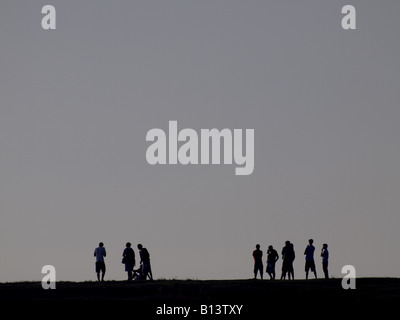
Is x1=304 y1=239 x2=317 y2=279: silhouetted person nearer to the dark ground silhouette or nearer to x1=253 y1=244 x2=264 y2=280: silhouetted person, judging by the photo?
the dark ground silhouette

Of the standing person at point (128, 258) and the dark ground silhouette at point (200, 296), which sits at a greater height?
the standing person at point (128, 258)

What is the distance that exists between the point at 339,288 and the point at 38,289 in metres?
14.2

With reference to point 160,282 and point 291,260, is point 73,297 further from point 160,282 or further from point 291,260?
point 291,260

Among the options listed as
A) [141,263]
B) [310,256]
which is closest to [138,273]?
[141,263]

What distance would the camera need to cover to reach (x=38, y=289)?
74438 mm

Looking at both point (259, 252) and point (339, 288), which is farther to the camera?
point (259, 252)

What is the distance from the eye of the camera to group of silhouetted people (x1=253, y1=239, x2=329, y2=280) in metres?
78.1

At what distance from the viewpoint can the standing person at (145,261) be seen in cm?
7844

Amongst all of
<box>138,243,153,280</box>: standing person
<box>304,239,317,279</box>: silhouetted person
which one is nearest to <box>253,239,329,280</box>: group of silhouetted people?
<box>304,239,317,279</box>: silhouetted person

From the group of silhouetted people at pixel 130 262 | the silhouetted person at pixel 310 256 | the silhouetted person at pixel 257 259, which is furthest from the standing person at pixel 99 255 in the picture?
the silhouetted person at pixel 310 256

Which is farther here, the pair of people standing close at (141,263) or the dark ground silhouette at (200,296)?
the pair of people standing close at (141,263)

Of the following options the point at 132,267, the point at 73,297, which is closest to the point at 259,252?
the point at 132,267

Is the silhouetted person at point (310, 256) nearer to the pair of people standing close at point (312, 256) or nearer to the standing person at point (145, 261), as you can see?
the pair of people standing close at point (312, 256)
